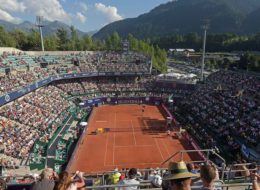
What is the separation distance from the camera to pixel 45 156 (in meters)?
25.2

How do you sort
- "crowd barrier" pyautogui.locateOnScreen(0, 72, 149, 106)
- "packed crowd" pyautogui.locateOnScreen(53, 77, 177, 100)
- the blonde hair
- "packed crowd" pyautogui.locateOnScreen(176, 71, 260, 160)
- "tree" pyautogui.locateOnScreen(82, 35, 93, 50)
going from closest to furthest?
the blonde hair < "packed crowd" pyautogui.locateOnScreen(176, 71, 260, 160) < "crowd barrier" pyautogui.locateOnScreen(0, 72, 149, 106) < "packed crowd" pyautogui.locateOnScreen(53, 77, 177, 100) < "tree" pyautogui.locateOnScreen(82, 35, 93, 50)

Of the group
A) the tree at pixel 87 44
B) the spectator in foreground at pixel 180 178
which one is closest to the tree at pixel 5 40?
the tree at pixel 87 44

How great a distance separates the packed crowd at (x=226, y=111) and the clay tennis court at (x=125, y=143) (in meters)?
4.31

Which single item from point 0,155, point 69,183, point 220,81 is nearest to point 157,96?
point 220,81

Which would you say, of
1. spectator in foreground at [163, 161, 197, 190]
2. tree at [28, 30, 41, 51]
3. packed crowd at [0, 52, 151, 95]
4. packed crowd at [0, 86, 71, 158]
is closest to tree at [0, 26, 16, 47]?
tree at [28, 30, 41, 51]

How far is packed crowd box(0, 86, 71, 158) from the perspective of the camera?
1001 inches

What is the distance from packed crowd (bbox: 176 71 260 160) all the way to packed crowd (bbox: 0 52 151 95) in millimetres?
18123

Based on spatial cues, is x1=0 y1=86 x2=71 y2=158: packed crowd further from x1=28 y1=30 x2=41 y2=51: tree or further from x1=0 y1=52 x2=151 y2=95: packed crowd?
x1=28 y1=30 x2=41 y2=51: tree

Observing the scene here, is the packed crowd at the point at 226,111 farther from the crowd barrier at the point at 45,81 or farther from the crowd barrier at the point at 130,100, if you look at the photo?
the crowd barrier at the point at 45,81

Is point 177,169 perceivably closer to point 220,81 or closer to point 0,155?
point 0,155

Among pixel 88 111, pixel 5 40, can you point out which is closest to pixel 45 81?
pixel 88 111

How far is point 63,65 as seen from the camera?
182 ft

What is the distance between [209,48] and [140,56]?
83394 millimetres

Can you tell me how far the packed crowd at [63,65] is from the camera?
38656mm
